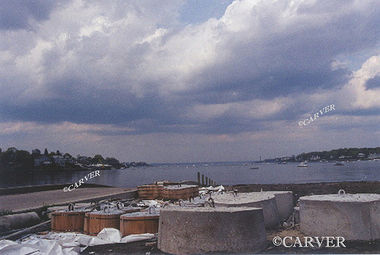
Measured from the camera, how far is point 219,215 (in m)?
6.26

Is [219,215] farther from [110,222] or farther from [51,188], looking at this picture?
[51,188]

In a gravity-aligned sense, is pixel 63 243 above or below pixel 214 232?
below

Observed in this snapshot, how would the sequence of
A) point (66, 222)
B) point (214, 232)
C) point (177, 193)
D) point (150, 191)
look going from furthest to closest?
point (150, 191)
point (177, 193)
point (66, 222)
point (214, 232)

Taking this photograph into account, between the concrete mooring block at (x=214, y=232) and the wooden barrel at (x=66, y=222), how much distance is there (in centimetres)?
417

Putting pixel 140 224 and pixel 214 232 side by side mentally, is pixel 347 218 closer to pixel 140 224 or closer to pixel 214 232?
pixel 214 232

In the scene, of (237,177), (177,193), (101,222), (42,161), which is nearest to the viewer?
(101,222)

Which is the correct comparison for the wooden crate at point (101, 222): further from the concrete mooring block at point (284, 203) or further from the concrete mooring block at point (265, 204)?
the concrete mooring block at point (284, 203)

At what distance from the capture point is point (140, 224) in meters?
8.45

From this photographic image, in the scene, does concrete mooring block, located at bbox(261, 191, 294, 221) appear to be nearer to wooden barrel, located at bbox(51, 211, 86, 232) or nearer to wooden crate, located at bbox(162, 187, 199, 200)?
wooden crate, located at bbox(162, 187, 199, 200)

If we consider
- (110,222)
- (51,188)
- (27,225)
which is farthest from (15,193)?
(110,222)

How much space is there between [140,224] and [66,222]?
101 inches

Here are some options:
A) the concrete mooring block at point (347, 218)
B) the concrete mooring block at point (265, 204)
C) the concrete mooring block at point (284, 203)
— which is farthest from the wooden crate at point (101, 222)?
the concrete mooring block at point (284, 203)

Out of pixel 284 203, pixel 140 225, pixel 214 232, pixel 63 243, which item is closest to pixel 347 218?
pixel 214 232

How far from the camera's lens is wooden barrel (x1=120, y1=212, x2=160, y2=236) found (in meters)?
8.41
